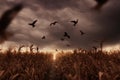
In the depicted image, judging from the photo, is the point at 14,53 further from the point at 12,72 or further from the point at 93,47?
A: the point at 12,72

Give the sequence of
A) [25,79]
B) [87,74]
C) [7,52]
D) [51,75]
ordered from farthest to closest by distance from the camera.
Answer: [7,52]
[51,75]
[87,74]
[25,79]

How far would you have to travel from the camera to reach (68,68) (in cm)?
702

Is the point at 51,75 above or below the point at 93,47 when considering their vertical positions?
below

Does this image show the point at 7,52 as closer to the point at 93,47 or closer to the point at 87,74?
the point at 93,47

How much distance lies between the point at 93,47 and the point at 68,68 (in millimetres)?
4536

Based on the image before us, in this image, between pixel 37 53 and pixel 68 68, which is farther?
pixel 37 53

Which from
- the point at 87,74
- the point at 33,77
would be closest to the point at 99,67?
the point at 87,74

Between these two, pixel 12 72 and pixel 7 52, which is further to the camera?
pixel 7 52

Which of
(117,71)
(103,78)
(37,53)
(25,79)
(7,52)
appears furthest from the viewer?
(37,53)

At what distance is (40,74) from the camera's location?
20.4 feet

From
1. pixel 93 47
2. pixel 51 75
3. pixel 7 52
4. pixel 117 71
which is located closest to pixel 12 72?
pixel 51 75

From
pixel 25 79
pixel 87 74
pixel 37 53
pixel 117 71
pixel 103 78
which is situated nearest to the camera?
pixel 103 78

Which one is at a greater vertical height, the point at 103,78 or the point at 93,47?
the point at 93,47

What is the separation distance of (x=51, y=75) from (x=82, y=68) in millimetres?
883
